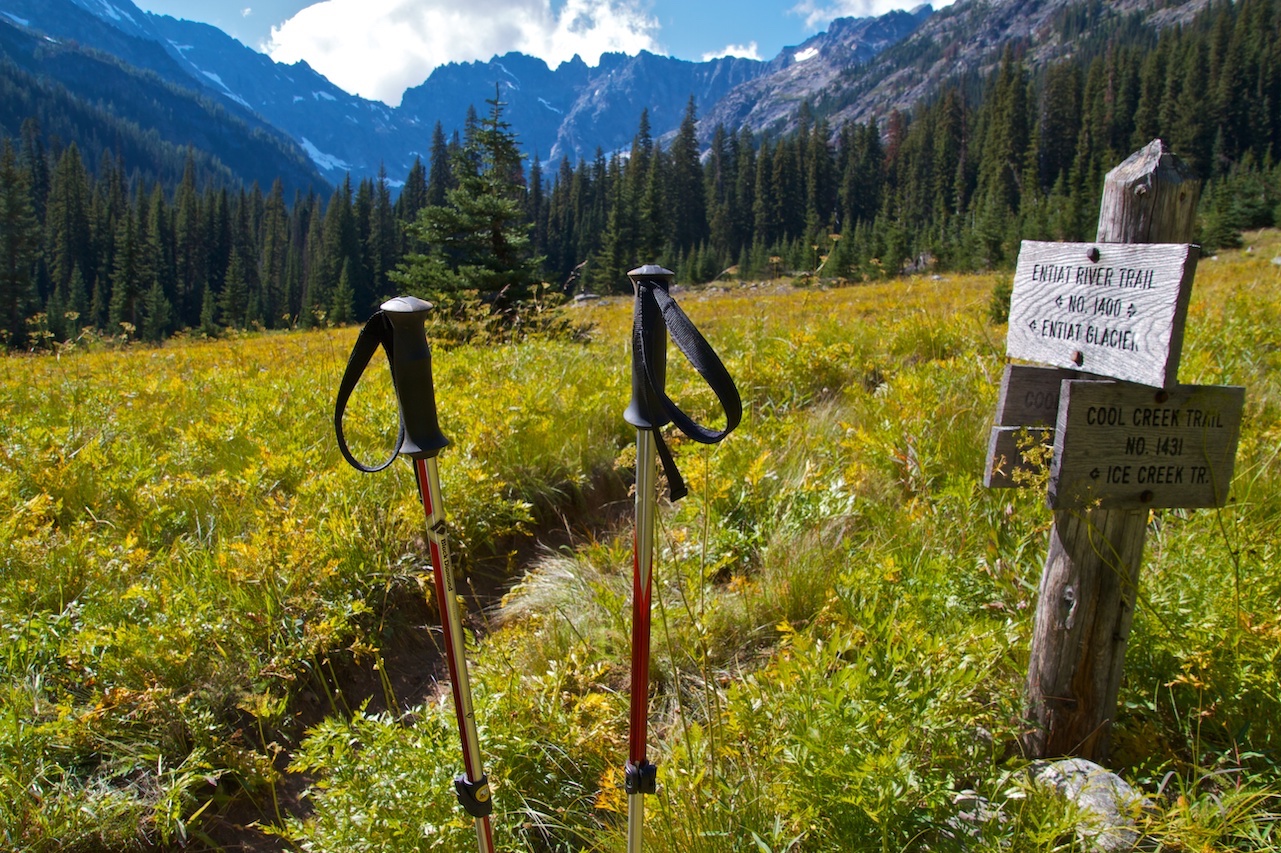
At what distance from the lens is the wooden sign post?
177 cm

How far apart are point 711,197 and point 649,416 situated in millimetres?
84787

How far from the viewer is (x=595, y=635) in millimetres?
2805

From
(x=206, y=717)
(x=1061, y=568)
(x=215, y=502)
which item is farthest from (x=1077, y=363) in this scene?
(x=215, y=502)

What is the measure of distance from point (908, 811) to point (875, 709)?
9.1 inches

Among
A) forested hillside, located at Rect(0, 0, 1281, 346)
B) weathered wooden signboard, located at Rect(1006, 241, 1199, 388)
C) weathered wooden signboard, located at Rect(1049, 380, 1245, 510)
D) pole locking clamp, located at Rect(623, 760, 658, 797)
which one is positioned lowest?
pole locking clamp, located at Rect(623, 760, 658, 797)

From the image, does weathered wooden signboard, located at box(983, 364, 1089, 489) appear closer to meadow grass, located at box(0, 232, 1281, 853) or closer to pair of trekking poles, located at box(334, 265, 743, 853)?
meadow grass, located at box(0, 232, 1281, 853)

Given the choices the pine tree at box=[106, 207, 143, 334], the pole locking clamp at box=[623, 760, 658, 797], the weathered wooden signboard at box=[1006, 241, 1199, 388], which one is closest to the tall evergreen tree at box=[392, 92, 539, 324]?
the weathered wooden signboard at box=[1006, 241, 1199, 388]

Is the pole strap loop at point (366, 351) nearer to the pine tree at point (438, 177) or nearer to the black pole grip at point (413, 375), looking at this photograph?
the black pole grip at point (413, 375)

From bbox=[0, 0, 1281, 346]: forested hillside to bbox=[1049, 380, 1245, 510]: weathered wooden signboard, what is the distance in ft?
144

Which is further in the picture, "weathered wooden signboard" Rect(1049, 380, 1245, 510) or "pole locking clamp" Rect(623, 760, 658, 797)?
"weathered wooden signboard" Rect(1049, 380, 1245, 510)

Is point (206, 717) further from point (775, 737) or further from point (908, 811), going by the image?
point (908, 811)

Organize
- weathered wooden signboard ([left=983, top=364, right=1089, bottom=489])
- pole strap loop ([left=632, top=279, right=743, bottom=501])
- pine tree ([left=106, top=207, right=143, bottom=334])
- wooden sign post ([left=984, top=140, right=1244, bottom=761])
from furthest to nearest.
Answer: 1. pine tree ([left=106, top=207, right=143, bottom=334])
2. weathered wooden signboard ([left=983, top=364, right=1089, bottom=489])
3. wooden sign post ([left=984, top=140, right=1244, bottom=761])
4. pole strap loop ([left=632, top=279, right=743, bottom=501])

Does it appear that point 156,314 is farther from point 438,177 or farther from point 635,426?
point 635,426

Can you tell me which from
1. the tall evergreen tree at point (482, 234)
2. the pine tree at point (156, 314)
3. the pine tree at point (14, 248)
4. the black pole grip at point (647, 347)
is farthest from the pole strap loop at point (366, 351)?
the pine tree at point (14, 248)
